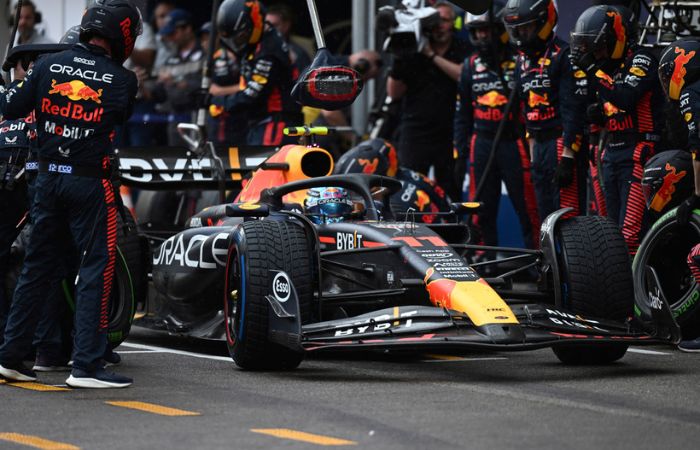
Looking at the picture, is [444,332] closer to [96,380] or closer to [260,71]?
[96,380]

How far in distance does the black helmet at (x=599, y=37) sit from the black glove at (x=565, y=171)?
0.80 m

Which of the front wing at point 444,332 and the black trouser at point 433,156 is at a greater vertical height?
the front wing at point 444,332

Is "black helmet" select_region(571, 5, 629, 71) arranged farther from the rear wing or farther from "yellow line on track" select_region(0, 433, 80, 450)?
"yellow line on track" select_region(0, 433, 80, 450)

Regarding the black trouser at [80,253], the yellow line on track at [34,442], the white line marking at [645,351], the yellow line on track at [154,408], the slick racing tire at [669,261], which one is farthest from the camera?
the slick racing tire at [669,261]

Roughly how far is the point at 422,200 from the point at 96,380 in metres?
4.59

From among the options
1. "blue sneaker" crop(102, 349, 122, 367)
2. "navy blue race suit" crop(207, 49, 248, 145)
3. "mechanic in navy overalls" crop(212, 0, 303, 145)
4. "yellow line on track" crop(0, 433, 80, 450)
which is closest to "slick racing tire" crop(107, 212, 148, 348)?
"blue sneaker" crop(102, 349, 122, 367)

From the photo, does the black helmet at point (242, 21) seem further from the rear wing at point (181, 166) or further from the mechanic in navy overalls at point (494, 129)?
the rear wing at point (181, 166)

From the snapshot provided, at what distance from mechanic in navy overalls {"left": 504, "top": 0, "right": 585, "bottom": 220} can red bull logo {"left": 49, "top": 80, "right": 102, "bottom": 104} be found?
15.0 ft

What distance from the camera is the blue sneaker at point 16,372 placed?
7.56 m

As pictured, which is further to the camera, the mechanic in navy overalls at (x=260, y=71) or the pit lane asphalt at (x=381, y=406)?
the mechanic in navy overalls at (x=260, y=71)

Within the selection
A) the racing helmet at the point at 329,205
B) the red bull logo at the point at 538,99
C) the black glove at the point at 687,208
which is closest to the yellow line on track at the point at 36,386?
the racing helmet at the point at 329,205

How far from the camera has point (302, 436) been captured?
229 inches

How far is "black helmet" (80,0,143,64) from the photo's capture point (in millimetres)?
7555

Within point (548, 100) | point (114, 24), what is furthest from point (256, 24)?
point (114, 24)
